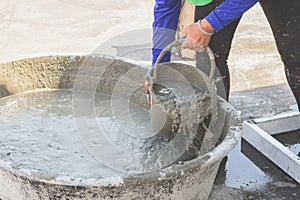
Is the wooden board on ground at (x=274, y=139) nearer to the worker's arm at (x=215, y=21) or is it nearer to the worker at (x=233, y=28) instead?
the worker at (x=233, y=28)

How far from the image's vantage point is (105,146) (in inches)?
91.7

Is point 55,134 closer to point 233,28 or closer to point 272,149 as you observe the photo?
point 233,28

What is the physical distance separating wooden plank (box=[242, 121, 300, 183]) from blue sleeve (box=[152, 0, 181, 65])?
0.84 m

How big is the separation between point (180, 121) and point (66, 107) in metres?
0.99

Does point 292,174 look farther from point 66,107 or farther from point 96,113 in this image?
point 66,107

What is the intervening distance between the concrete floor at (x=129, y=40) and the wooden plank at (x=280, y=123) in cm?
25

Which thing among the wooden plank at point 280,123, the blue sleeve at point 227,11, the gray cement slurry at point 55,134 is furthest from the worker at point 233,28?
the gray cement slurry at point 55,134

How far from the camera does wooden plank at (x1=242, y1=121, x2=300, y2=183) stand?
2510 mm

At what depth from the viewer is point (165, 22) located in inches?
88.4

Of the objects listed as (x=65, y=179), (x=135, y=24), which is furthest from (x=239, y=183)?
(x=135, y=24)

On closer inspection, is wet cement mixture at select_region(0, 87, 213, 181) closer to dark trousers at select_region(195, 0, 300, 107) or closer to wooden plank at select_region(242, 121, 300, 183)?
dark trousers at select_region(195, 0, 300, 107)

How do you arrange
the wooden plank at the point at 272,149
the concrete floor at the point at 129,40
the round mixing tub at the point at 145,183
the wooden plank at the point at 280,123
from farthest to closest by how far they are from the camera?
1. the concrete floor at the point at 129,40
2. the wooden plank at the point at 280,123
3. the wooden plank at the point at 272,149
4. the round mixing tub at the point at 145,183

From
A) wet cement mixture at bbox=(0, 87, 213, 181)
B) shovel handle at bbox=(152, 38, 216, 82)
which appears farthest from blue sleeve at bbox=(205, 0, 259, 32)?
wet cement mixture at bbox=(0, 87, 213, 181)

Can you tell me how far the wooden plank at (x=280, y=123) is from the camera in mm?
2875
